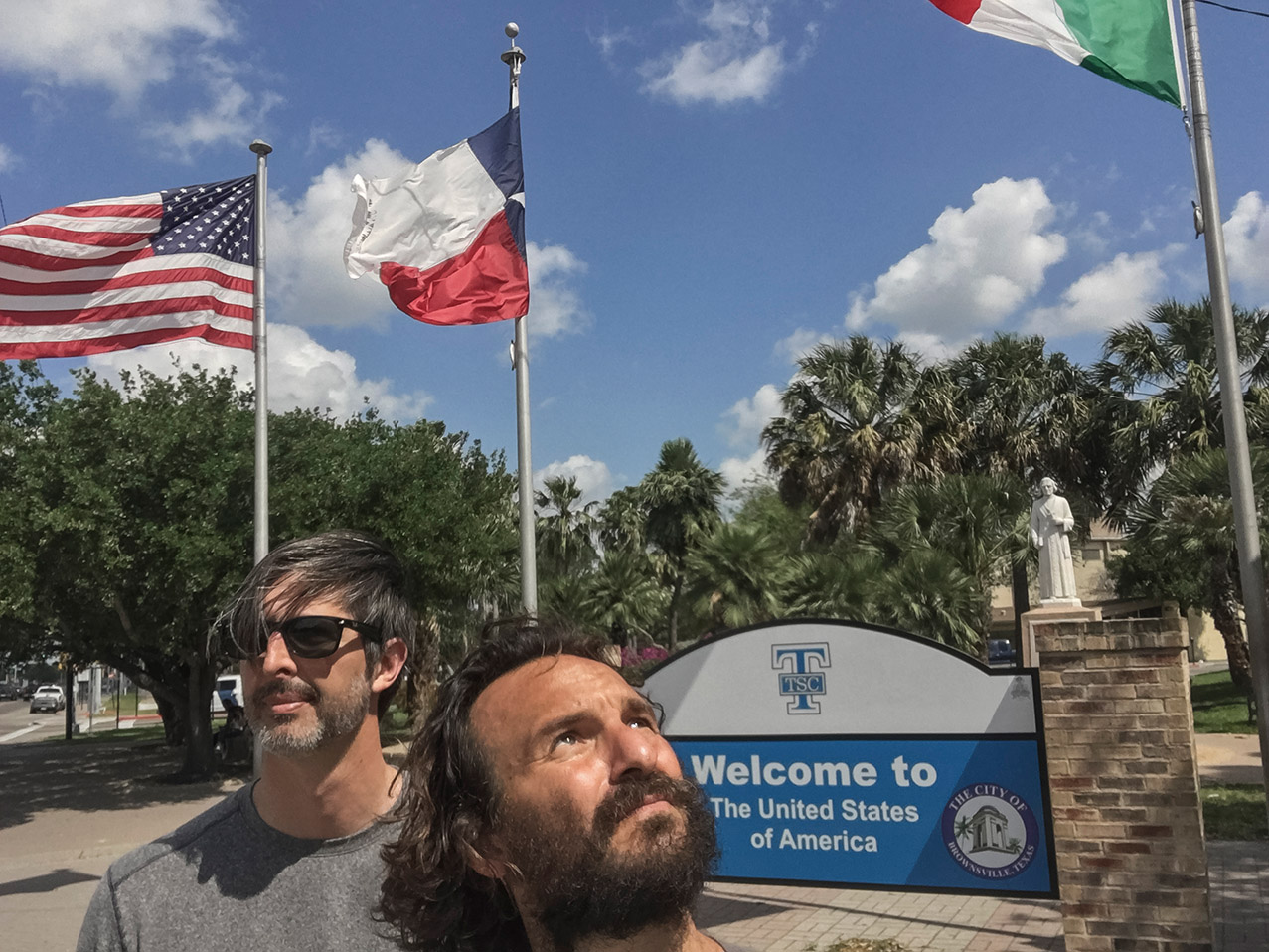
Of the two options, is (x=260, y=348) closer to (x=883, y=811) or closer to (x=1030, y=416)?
(x=883, y=811)

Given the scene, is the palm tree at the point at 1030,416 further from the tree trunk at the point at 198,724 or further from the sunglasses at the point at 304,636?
the sunglasses at the point at 304,636

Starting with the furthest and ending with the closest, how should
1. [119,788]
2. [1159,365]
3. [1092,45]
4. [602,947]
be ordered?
1. [1159,365]
2. [119,788]
3. [1092,45]
4. [602,947]

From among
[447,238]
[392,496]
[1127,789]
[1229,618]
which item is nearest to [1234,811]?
[1127,789]

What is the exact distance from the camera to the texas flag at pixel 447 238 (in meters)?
7.79

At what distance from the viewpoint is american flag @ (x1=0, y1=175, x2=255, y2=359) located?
7.73 m

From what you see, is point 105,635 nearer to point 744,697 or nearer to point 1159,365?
point 744,697

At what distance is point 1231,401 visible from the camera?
7020mm

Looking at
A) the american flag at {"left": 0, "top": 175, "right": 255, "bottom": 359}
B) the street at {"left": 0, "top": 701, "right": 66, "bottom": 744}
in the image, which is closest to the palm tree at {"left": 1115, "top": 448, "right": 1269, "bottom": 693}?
the american flag at {"left": 0, "top": 175, "right": 255, "bottom": 359}

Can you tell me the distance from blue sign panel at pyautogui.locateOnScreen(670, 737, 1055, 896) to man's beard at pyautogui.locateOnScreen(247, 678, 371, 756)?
14.5 ft

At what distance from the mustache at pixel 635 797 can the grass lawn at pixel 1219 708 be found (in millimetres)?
17933

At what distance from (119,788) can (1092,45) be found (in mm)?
19100

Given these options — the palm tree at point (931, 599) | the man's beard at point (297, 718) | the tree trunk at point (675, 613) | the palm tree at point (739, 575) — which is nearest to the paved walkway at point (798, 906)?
the man's beard at point (297, 718)

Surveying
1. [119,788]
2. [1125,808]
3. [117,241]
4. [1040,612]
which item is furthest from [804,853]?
[119,788]

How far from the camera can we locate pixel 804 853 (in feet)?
22.5
